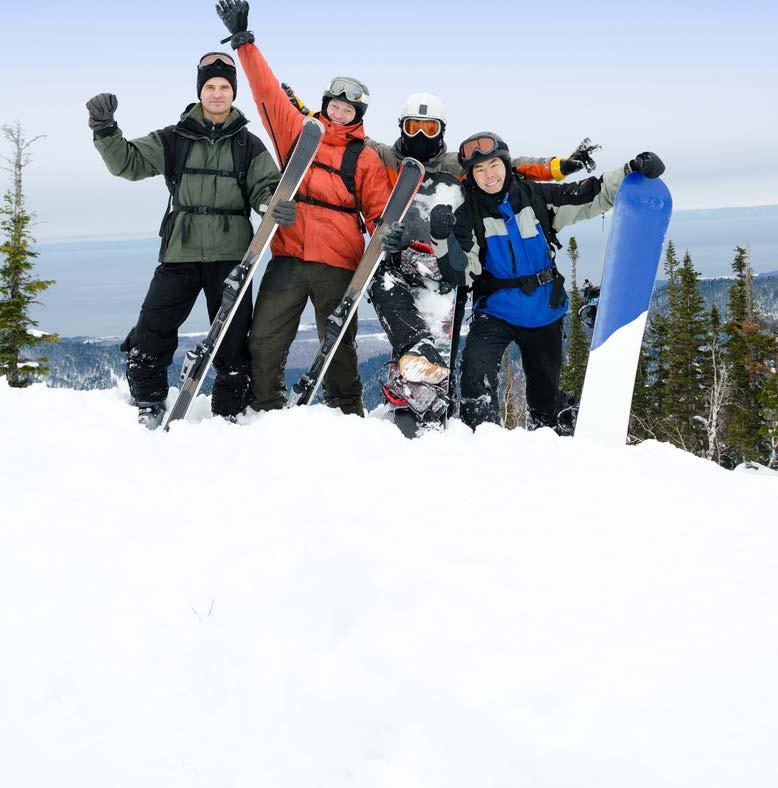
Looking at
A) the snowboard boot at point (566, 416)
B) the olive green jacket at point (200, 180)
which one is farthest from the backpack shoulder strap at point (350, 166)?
the snowboard boot at point (566, 416)

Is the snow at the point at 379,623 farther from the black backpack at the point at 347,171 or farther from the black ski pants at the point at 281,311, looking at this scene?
the black backpack at the point at 347,171

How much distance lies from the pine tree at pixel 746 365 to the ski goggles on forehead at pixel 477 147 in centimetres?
2808

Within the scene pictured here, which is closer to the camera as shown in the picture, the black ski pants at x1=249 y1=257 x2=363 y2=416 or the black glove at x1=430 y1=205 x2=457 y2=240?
the black glove at x1=430 y1=205 x2=457 y2=240

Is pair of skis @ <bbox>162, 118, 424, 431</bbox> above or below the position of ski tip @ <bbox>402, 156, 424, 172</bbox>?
below

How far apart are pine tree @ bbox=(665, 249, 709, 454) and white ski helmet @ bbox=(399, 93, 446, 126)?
31.1 m

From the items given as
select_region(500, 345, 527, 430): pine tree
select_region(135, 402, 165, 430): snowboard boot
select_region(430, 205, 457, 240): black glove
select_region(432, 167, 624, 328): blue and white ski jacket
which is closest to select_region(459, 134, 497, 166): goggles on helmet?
select_region(432, 167, 624, 328): blue and white ski jacket

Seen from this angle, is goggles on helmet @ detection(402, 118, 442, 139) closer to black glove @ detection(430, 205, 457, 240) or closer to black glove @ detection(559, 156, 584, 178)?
black glove @ detection(430, 205, 457, 240)

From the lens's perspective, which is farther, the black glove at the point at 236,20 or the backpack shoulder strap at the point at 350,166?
the backpack shoulder strap at the point at 350,166

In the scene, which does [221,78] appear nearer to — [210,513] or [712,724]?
[210,513]

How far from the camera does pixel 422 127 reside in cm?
540

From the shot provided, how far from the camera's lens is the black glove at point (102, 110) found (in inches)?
190

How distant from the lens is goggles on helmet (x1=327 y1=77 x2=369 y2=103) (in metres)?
5.27

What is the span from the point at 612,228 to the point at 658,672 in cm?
416

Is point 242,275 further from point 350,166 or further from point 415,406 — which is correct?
point 415,406
